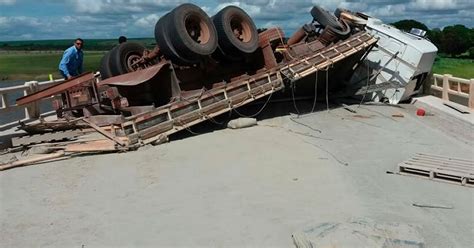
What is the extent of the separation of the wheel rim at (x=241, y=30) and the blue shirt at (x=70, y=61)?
4.04 meters

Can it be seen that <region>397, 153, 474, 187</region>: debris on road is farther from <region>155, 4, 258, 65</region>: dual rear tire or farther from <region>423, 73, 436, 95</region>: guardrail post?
<region>423, 73, 436, 95</region>: guardrail post

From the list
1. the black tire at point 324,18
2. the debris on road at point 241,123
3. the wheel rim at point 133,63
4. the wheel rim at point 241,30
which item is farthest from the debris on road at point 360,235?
the black tire at point 324,18

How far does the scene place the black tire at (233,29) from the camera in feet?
38.9

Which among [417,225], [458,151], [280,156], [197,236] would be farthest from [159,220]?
[458,151]

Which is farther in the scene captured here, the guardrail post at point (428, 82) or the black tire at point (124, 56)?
the guardrail post at point (428, 82)

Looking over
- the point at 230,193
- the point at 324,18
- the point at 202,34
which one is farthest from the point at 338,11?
the point at 230,193

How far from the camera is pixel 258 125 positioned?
11.7m

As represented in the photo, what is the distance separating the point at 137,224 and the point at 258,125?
6289 millimetres

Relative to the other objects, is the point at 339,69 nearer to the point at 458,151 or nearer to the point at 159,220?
the point at 458,151

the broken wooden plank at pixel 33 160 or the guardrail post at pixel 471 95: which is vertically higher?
the broken wooden plank at pixel 33 160

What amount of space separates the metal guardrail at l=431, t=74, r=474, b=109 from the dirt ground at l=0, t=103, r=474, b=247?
3.30 meters

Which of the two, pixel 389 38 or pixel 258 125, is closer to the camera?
pixel 258 125

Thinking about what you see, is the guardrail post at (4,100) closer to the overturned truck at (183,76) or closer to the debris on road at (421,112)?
the overturned truck at (183,76)

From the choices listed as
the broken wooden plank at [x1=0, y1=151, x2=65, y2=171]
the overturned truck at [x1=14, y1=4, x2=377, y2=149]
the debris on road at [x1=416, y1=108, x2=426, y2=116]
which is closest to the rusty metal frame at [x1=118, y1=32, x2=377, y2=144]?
the overturned truck at [x1=14, y1=4, x2=377, y2=149]
